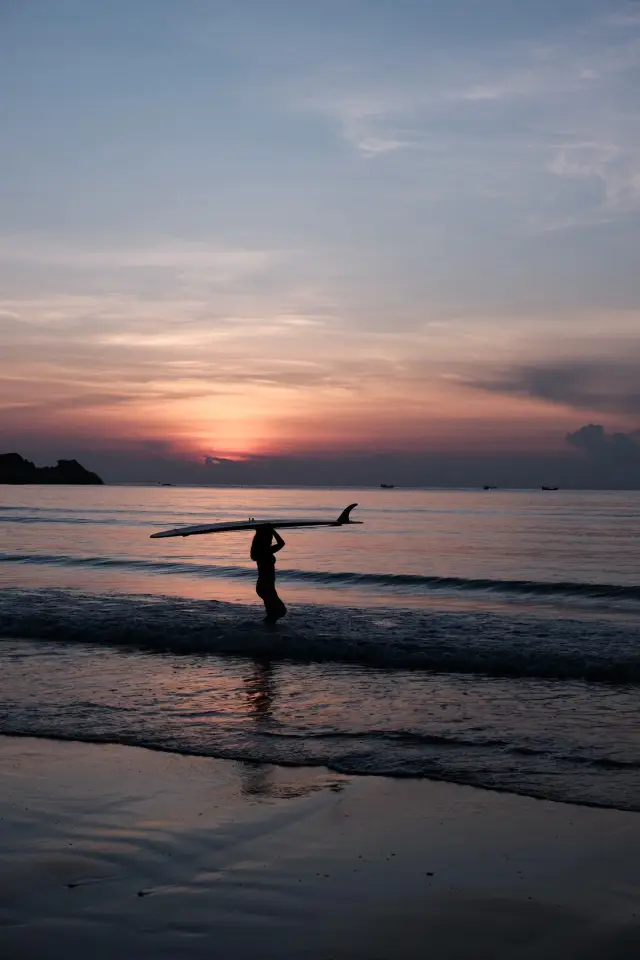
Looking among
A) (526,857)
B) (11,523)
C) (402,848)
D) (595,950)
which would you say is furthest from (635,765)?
(11,523)

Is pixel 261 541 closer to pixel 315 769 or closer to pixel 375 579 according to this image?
pixel 315 769

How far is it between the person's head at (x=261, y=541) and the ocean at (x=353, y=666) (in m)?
1.91

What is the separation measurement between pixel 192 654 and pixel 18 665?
346 cm

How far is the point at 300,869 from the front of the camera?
592 centimetres

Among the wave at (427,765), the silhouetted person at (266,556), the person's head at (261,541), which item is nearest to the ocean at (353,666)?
the wave at (427,765)

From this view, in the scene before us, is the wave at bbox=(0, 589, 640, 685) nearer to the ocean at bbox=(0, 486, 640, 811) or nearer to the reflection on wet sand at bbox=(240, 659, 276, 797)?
the ocean at bbox=(0, 486, 640, 811)

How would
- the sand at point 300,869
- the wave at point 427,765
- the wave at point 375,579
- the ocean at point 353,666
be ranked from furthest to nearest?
1. the wave at point 375,579
2. the ocean at point 353,666
3. the wave at point 427,765
4. the sand at point 300,869

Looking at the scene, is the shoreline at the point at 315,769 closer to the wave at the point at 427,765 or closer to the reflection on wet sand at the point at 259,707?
the wave at the point at 427,765

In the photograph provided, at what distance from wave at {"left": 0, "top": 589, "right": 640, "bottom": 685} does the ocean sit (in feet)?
0.20

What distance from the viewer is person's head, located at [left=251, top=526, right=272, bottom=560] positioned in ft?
56.6

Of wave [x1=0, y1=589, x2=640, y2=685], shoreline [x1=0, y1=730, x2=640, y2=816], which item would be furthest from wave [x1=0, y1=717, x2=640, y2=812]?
wave [x1=0, y1=589, x2=640, y2=685]

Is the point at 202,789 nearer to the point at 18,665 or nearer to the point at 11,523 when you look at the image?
the point at 18,665

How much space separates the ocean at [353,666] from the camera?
914cm

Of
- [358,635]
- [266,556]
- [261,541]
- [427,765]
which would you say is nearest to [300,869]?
[427,765]
